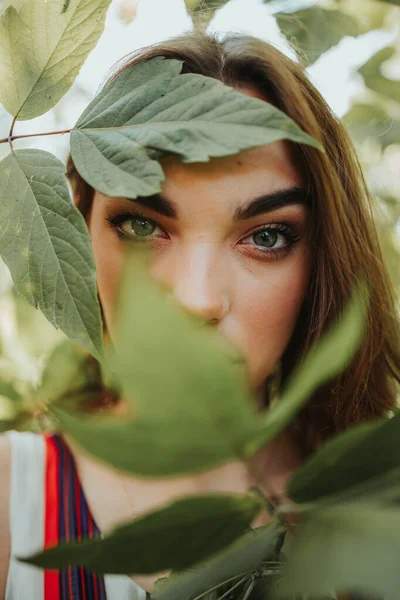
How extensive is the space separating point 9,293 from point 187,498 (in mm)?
997

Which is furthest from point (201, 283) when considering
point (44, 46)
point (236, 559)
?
point (236, 559)

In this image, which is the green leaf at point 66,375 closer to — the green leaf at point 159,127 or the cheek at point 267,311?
the cheek at point 267,311

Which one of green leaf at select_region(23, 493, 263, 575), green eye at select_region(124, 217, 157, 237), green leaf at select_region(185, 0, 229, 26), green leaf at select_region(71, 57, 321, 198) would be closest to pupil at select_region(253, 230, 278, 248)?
green eye at select_region(124, 217, 157, 237)

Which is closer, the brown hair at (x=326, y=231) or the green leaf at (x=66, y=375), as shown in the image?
the brown hair at (x=326, y=231)

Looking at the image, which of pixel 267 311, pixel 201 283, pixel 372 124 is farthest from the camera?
pixel 372 124

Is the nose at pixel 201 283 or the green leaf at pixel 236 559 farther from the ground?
the nose at pixel 201 283

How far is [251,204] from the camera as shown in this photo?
659mm

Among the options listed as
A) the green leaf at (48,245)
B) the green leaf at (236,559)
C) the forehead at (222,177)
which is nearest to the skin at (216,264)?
the forehead at (222,177)

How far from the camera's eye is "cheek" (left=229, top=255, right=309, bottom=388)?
0.68 m

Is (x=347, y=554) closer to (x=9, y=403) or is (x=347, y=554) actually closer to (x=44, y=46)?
(x=44, y=46)

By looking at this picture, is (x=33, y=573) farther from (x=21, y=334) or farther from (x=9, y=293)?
(x=9, y=293)

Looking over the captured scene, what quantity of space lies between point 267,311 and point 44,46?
39 centimetres

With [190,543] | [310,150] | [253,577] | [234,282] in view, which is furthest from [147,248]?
[190,543]

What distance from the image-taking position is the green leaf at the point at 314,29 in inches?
35.0
